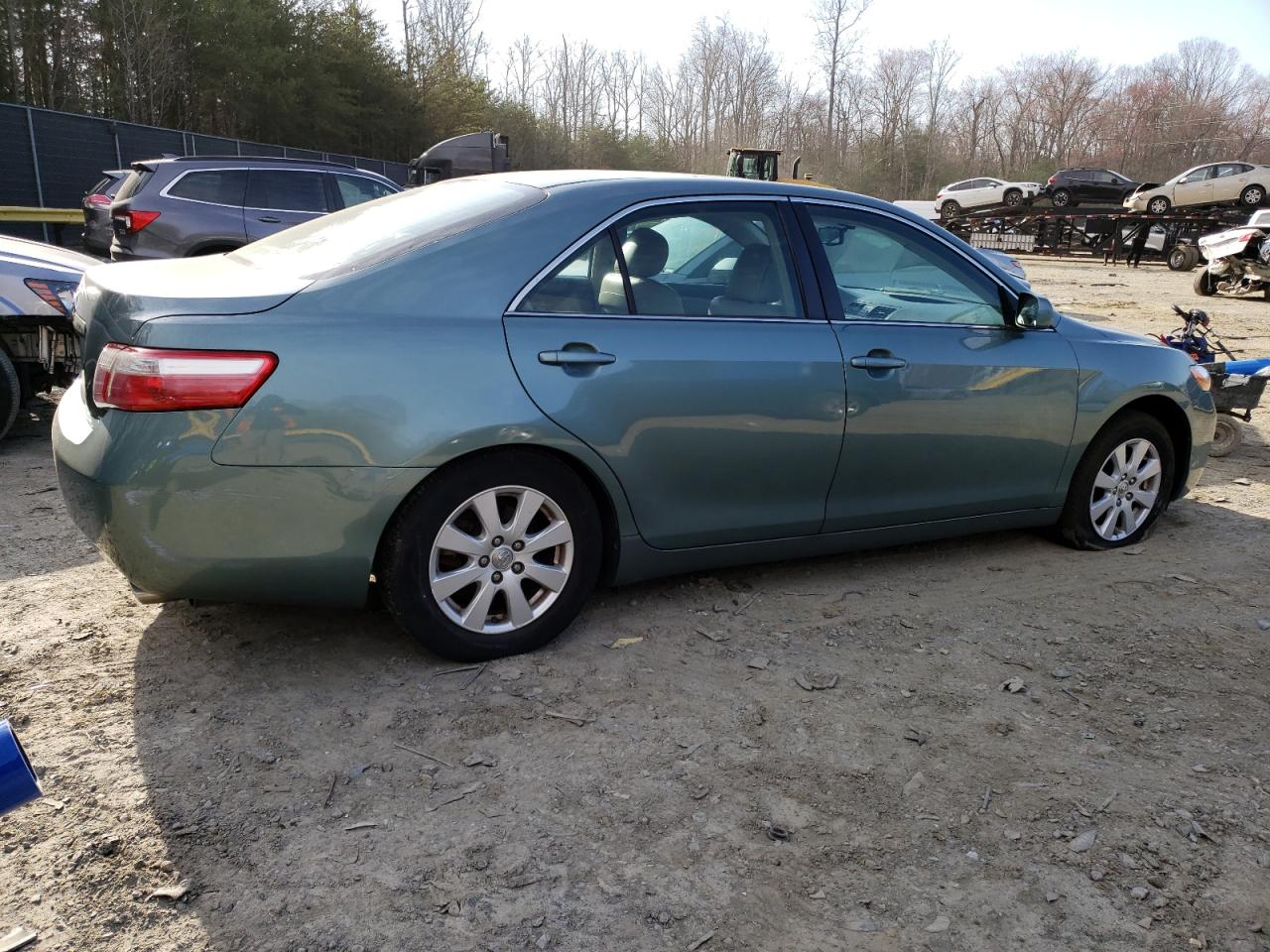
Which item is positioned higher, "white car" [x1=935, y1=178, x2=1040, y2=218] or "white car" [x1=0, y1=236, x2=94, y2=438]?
"white car" [x1=935, y1=178, x2=1040, y2=218]

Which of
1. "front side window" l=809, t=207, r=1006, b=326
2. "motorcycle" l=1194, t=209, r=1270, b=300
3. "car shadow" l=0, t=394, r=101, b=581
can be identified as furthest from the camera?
"motorcycle" l=1194, t=209, r=1270, b=300

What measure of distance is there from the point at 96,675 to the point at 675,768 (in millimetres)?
1888

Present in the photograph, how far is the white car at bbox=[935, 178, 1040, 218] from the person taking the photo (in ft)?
126

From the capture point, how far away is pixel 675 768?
114 inches

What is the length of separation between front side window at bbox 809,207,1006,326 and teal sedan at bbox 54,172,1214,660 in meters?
0.01

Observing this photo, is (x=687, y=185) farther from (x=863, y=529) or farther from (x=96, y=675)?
(x=96, y=675)

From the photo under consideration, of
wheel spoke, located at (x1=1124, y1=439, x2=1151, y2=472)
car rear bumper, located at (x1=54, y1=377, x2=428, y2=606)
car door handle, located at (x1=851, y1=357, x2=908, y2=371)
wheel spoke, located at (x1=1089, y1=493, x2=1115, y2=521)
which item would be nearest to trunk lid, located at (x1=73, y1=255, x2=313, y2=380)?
car rear bumper, located at (x1=54, y1=377, x2=428, y2=606)

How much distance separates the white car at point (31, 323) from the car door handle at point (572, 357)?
11.9 feet

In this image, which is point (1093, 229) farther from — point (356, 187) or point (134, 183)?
point (134, 183)

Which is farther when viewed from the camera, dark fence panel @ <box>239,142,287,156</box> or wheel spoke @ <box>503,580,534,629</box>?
dark fence panel @ <box>239,142,287,156</box>

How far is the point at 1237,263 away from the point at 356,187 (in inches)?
637

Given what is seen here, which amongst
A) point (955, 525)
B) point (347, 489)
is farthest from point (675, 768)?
point (955, 525)

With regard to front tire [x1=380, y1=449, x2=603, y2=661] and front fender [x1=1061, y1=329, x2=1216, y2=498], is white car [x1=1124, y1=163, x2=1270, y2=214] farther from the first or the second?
front tire [x1=380, y1=449, x2=603, y2=661]

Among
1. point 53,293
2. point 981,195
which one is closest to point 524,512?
point 53,293
